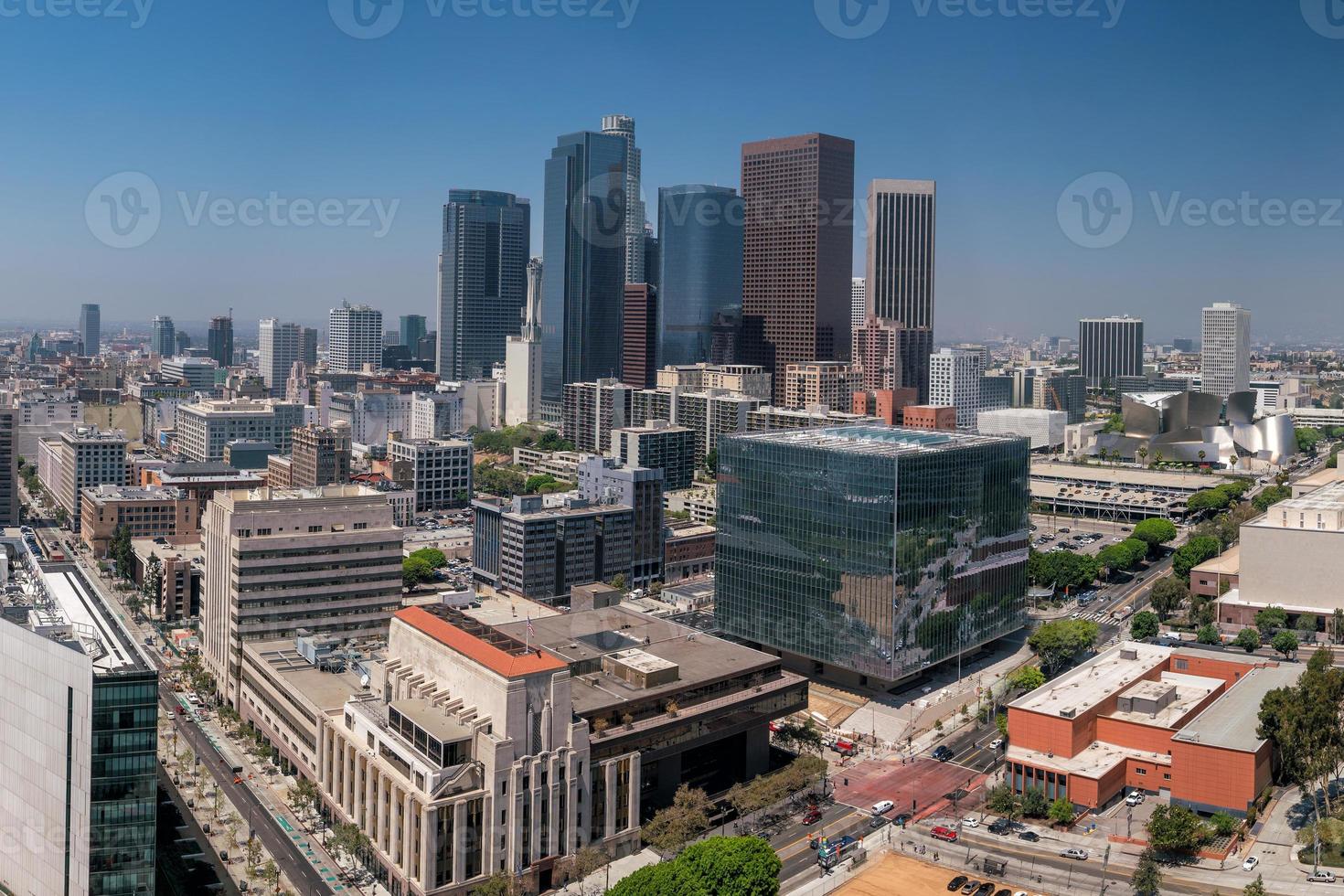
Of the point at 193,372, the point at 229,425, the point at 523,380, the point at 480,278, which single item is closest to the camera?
the point at 229,425

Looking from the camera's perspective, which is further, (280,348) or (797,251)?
(280,348)

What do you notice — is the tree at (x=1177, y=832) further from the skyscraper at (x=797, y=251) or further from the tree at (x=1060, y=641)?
the skyscraper at (x=797, y=251)

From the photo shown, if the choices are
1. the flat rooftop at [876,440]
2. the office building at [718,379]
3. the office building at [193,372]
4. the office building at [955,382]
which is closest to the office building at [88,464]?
the office building at [718,379]

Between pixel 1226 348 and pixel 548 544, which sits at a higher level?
pixel 1226 348

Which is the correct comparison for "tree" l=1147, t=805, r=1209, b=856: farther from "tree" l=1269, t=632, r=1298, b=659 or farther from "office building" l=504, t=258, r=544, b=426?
"office building" l=504, t=258, r=544, b=426

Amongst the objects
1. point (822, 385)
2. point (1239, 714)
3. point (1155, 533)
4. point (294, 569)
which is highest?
point (822, 385)

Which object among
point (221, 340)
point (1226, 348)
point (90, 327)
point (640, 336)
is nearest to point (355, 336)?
point (221, 340)

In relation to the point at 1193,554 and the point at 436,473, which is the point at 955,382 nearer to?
the point at 1193,554
